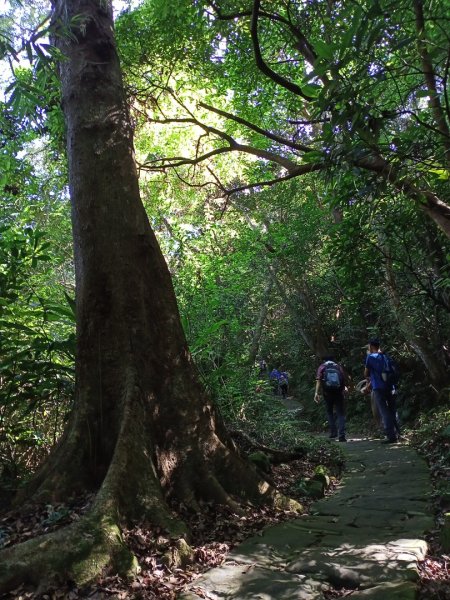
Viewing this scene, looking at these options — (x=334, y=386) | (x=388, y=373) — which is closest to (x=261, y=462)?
(x=388, y=373)

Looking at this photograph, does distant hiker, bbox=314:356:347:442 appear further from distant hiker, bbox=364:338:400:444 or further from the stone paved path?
the stone paved path

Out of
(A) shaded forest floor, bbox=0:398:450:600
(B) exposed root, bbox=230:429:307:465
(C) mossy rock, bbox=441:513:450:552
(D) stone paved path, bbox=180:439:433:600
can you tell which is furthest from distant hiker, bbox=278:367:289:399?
(C) mossy rock, bbox=441:513:450:552

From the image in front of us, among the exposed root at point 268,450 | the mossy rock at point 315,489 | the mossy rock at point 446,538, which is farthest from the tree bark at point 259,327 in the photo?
the mossy rock at point 446,538

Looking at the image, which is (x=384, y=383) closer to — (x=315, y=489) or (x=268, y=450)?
(x=268, y=450)

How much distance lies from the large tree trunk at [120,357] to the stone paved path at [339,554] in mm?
566

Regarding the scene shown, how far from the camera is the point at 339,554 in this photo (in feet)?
12.2

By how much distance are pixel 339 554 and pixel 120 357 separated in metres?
2.47

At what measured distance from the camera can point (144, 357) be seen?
4.61 meters

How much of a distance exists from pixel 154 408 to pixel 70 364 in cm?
219

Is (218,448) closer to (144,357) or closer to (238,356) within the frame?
(144,357)

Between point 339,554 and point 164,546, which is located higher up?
point 164,546

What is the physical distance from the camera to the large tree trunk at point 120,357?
4.02 meters

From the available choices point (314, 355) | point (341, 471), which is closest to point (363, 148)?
point (341, 471)

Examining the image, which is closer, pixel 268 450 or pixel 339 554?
pixel 339 554
